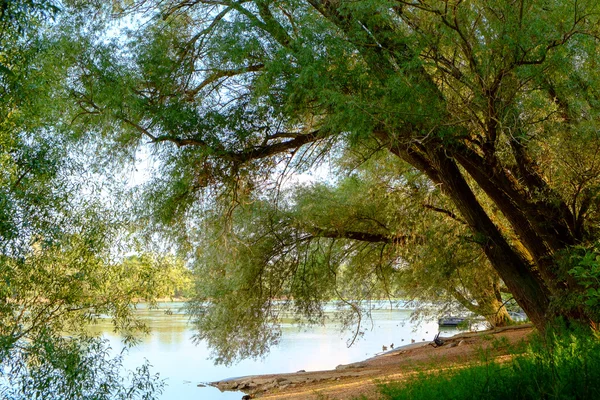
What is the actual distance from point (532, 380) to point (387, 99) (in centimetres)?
262

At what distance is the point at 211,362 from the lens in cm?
1652

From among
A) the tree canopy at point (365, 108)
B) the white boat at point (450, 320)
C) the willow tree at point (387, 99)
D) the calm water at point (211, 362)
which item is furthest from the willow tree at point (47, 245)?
the white boat at point (450, 320)

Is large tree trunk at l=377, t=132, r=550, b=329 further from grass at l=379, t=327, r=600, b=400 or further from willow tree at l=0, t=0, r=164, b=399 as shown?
willow tree at l=0, t=0, r=164, b=399

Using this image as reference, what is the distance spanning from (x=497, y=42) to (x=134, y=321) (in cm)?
456

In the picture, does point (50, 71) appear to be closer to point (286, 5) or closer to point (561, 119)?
point (286, 5)

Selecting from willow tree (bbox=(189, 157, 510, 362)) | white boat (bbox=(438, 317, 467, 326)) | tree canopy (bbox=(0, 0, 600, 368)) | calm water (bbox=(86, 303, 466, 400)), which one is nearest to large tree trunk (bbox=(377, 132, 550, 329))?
tree canopy (bbox=(0, 0, 600, 368))

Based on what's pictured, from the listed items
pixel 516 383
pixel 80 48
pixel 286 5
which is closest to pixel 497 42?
pixel 286 5

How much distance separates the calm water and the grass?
668cm

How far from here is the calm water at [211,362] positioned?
43.1ft

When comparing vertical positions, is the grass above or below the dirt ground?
above

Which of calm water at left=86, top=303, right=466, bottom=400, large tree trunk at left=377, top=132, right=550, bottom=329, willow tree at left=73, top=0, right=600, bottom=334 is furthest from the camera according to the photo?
calm water at left=86, top=303, right=466, bottom=400

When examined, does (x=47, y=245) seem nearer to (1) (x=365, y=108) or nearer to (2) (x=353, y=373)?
(1) (x=365, y=108)

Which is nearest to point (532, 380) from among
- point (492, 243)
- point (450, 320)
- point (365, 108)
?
point (365, 108)

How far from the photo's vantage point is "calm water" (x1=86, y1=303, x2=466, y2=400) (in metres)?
13.1
